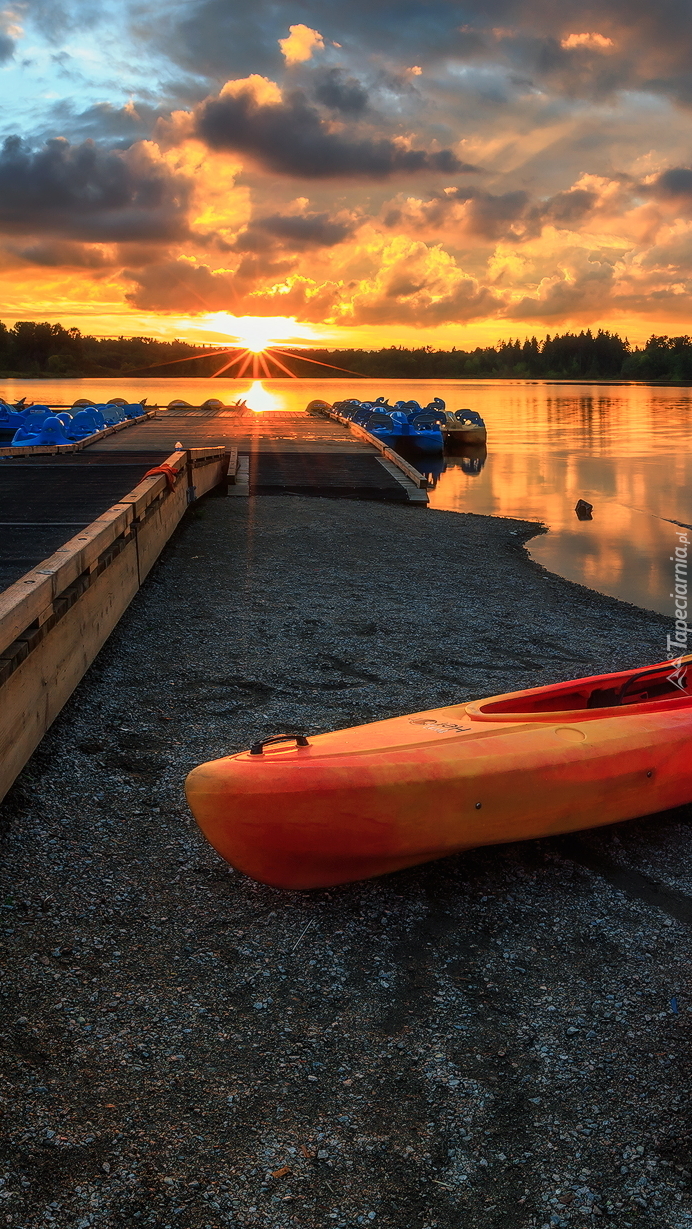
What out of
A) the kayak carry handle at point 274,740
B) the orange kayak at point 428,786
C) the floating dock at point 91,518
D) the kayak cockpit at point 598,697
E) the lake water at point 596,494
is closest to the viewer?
the orange kayak at point 428,786

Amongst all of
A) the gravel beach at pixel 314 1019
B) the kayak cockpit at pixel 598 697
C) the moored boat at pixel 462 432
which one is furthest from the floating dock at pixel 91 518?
the moored boat at pixel 462 432

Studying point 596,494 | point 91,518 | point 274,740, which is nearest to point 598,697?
point 274,740

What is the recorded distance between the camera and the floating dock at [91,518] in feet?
17.8

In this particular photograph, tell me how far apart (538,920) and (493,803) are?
2.02ft

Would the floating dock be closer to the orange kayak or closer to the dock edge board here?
the dock edge board

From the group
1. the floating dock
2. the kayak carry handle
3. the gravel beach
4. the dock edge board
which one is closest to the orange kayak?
the kayak carry handle

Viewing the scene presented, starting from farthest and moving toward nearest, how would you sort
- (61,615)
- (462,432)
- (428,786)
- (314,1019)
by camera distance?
(462,432) < (61,615) < (428,786) < (314,1019)

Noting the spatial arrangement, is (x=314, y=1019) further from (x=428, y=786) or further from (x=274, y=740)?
(x=274, y=740)

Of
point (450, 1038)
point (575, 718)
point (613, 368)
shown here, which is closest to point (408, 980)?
point (450, 1038)

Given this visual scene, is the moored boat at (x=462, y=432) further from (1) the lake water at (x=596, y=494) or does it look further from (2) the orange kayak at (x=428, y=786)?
(2) the orange kayak at (x=428, y=786)

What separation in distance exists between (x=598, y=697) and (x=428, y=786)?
199cm

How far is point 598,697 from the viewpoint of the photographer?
5.82 m

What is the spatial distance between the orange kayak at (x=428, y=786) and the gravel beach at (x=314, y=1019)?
30 centimetres

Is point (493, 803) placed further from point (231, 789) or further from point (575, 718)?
point (231, 789)
